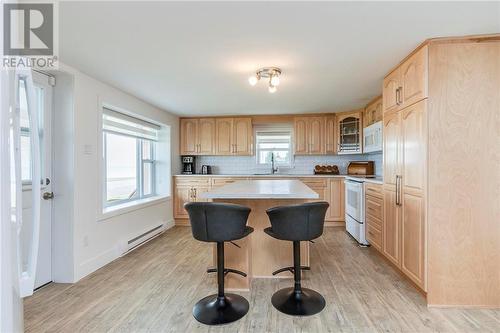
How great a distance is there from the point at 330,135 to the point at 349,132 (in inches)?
15.4

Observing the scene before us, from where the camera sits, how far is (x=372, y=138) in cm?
443

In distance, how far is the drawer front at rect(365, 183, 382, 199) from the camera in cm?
335

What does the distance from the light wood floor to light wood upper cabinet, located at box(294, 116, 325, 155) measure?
266cm

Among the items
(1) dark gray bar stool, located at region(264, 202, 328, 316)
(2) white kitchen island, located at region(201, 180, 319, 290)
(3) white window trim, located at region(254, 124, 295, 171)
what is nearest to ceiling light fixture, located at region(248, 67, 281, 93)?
(2) white kitchen island, located at region(201, 180, 319, 290)

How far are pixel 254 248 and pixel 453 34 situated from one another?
2531mm

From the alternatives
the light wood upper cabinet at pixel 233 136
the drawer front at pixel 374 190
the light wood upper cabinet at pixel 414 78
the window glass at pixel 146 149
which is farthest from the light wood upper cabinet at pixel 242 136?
the light wood upper cabinet at pixel 414 78

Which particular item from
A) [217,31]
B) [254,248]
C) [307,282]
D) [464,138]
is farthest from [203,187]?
[464,138]

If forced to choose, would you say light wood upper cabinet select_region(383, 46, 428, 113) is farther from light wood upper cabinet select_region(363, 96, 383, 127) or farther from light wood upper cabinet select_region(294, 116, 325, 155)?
light wood upper cabinet select_region(294, 116, 325, 155)

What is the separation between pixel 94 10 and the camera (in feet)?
5.83

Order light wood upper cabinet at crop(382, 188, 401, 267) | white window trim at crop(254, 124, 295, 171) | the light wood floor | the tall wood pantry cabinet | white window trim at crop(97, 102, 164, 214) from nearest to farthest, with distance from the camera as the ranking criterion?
the light wood floor < the tall wood pantry cabinet < light wood upper cabinet at crop(382, 188, 401, 267) < white window trim at crop(97, 102, 164, 214) < white window trim at crop(254, 124, 295, 171)

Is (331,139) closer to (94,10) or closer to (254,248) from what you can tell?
(254,248)

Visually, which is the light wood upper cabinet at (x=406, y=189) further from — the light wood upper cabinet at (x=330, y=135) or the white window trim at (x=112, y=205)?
the white window trim at (x=112, y=205)

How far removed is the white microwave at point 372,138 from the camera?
4105mm

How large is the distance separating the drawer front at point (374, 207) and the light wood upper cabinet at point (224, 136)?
9.54 ft
